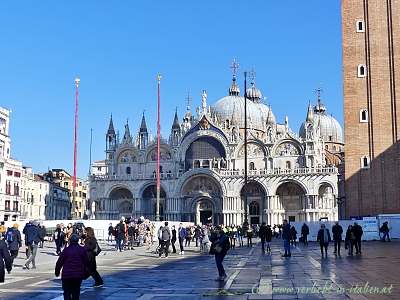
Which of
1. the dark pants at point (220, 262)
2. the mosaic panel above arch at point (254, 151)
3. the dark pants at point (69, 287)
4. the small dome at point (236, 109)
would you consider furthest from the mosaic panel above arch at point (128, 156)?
the dark pants at point (69, 287)

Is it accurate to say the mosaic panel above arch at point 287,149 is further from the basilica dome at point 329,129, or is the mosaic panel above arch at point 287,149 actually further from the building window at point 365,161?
the basilica dome at point 329,129

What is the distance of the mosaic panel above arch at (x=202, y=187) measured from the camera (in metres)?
62.5

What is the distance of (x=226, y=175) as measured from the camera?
60.7 m

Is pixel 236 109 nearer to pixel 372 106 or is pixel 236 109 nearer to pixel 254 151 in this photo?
pixel 254 151

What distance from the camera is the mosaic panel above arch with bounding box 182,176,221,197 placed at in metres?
62.5

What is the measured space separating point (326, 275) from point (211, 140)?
48.9 meters

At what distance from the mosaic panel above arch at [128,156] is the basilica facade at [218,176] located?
12cm

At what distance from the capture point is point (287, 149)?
60.3 metres

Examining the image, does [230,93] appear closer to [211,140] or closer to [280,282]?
[211,140]

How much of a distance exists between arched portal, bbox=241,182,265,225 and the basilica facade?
110mm

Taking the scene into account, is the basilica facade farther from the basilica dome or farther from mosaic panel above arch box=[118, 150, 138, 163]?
the basilica dome

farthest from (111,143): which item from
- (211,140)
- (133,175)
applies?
(211,140)

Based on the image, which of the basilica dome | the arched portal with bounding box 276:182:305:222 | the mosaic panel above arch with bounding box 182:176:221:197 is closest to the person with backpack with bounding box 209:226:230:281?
the arched portal with bounding box 276:182:305:222

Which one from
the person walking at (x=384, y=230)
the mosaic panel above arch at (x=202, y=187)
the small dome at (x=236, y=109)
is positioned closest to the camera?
the person walking at (x=384, y=230)
